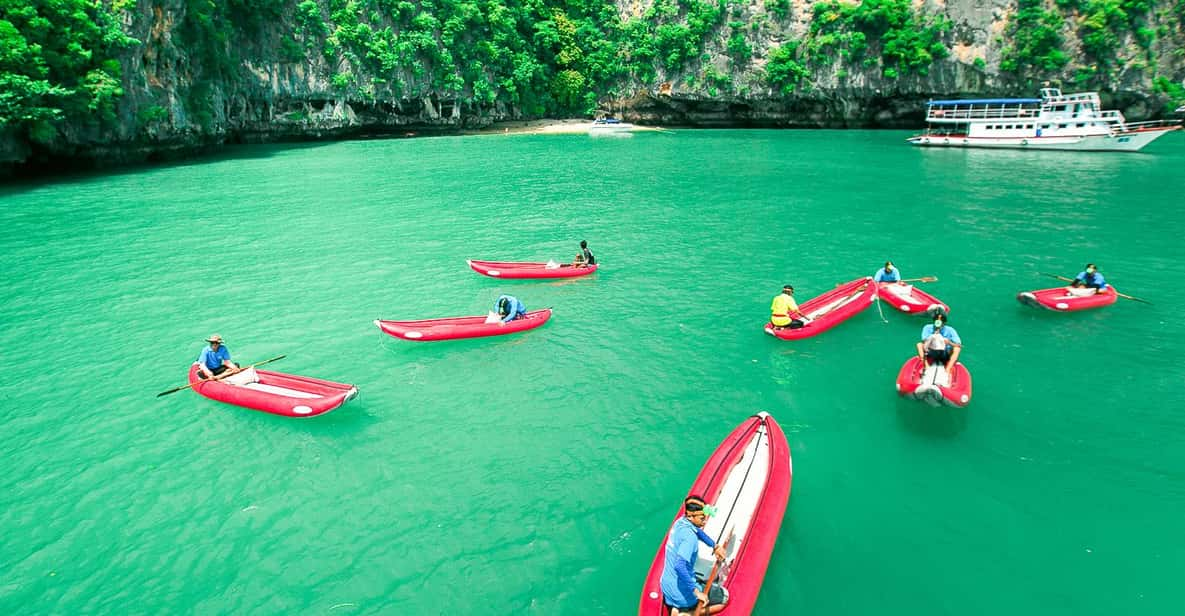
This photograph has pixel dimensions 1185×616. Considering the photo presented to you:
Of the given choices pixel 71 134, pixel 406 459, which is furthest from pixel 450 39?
pixel 406 459

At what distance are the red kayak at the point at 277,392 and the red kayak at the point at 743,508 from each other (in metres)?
6.98

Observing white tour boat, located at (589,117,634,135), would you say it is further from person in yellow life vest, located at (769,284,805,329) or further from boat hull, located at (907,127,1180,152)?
person in yellow life vest, located at (769,284,805,329)

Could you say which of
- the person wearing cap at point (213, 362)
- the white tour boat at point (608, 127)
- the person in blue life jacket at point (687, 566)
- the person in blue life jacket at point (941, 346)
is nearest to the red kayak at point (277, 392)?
the person wearing cap at point (213, 362)

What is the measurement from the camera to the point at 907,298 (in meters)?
16.5

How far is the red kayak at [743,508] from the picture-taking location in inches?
290

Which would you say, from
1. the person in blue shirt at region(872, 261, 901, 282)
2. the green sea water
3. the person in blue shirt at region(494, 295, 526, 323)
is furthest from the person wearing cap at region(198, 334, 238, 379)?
the person in blue shirt at region(872, 261, 901, 282)

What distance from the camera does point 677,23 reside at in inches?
3061

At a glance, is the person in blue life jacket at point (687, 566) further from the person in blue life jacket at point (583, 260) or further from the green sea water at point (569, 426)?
the person in blue life jacket at point (583, 260)

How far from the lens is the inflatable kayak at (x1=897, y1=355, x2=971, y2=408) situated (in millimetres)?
11492

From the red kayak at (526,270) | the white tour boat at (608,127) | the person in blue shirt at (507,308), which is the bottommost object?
the person in blue shirt at (507,308)

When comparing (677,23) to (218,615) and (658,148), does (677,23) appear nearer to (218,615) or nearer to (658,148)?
(658,148)

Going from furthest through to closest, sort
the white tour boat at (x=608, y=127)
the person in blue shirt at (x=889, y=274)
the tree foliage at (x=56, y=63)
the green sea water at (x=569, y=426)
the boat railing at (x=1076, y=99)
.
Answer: the white tour boat at (x=608, y=127), the boat railing at (x=1076, y=99), the tree foliage at (x=56, y=63), the person in blue shirt at (x=889, y=274), the green sea water at (x=569, y=426)

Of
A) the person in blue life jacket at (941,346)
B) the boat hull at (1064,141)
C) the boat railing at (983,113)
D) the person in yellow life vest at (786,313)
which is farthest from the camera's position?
the boat railing at (983,113)

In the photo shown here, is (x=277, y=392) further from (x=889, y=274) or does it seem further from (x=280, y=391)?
(x=889, y=274)
